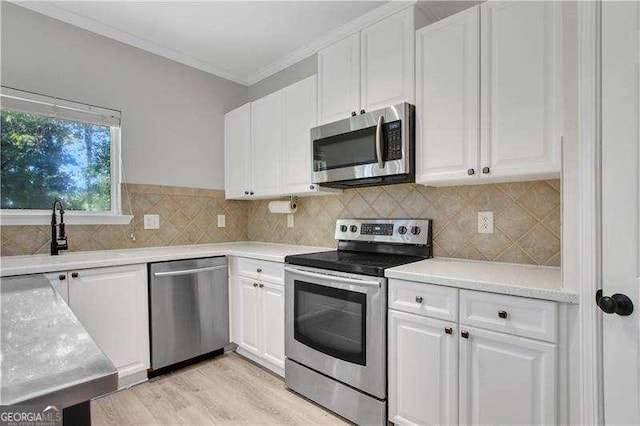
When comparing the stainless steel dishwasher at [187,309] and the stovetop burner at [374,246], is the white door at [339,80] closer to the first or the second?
the stovetop burner at [374,246]

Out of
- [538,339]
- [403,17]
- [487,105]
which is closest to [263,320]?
[538,339]

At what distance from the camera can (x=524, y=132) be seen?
155 cm

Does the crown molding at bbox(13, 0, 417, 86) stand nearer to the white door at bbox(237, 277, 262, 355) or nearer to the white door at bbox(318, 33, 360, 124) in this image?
the white door at bbox(318, 33, 360, 124)

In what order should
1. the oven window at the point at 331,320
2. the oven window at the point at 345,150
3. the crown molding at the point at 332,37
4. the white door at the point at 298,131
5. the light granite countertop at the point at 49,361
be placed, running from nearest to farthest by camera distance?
the light granite countertop at the point at 49,361
the oven window at the point at 331,320
the oven window at the point at 345,150
the crown molding at the point at 332,37
the white door at the point at 298,131

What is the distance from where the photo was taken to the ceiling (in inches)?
89.1

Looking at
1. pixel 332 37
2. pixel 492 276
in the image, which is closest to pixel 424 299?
pixel 492 276

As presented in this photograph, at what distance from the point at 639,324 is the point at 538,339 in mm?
315

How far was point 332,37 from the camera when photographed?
266cm

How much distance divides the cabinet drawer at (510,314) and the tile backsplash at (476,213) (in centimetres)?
56

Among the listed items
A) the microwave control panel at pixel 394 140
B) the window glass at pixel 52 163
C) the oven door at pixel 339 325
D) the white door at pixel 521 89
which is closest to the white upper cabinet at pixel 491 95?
the white door at pixel 521 89

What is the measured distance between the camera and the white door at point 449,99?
171 centimetres

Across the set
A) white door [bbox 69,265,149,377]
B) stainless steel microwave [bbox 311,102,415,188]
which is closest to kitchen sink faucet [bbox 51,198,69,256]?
white door [bbox 69,265,149,377]

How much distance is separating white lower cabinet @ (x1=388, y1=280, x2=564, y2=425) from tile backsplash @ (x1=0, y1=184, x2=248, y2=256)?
2.16 metres

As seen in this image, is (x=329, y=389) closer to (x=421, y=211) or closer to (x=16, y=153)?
(x=421, y=211)
